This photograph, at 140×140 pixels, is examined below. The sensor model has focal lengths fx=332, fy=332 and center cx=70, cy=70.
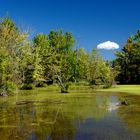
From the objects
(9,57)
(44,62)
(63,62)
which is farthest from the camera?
(63,62)

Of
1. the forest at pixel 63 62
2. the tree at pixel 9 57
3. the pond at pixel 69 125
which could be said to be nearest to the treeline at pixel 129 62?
→ the forest at pixel 63 62

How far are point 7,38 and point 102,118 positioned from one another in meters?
30.8

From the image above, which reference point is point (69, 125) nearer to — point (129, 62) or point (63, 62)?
point (63, 62)

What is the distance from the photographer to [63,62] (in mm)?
82250

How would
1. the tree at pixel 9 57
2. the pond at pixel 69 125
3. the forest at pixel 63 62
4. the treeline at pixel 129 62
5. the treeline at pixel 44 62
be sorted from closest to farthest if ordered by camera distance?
1. the pond at pixel 69 125
2. the tree at pixel 9 57
3. the treeline at pixel 44 62
4. the forest at pixel 63 62
5. the treeline at pixel 129 62

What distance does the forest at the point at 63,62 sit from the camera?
5603cm

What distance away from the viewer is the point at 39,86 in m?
71.6

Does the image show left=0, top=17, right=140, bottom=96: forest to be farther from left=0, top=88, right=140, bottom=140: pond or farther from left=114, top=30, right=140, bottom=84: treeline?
left=0, top=88, right=140, bottom=140: pond

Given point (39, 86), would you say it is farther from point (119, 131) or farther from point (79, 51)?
point (119, 131)

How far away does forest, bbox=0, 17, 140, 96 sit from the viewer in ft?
184

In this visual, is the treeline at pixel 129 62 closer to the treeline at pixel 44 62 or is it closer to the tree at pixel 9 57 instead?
the treeline at pixel 44 62

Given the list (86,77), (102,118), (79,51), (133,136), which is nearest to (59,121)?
(102,118)

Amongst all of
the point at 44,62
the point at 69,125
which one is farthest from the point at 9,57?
the point at 69,125

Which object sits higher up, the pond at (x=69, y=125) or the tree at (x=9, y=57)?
the tree at (x=9, y=57)
